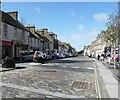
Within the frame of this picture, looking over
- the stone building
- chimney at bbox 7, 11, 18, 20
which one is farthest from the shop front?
chimney at bbox 7, 11, 18, 20

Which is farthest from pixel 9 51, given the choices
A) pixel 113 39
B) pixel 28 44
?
pixel 113 39

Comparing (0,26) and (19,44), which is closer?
Result: (0,26)

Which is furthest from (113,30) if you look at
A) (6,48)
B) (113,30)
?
(6,48)

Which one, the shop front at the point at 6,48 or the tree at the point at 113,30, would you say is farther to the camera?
the shop front at the point at 6,48

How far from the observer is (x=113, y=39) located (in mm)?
28594

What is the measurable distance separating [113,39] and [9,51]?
20202 mm

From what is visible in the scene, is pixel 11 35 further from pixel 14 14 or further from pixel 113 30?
pixel 113 30

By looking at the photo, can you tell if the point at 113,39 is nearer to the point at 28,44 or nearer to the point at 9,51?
the point at 9,51

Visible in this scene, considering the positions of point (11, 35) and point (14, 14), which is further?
point (14, 14)

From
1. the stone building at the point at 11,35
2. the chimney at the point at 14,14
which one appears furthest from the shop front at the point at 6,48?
the chimney at the point at 14,14

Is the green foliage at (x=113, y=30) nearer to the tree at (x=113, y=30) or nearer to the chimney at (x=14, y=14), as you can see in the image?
the tree at (x=113, y=30)

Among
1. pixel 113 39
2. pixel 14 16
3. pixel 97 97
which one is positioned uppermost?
pixel 14 16

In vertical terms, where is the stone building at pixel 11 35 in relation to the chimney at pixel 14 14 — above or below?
below

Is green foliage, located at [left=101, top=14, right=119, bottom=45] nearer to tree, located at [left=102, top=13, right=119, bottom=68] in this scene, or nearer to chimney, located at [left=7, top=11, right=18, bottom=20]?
tree, located at [left=102, top=13, right=119, bottom=68]
